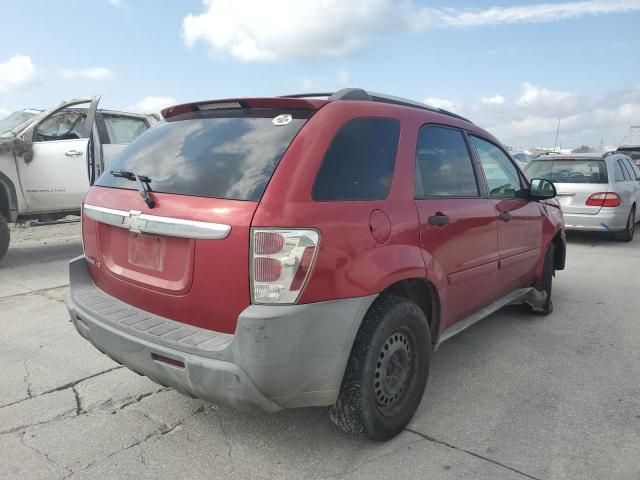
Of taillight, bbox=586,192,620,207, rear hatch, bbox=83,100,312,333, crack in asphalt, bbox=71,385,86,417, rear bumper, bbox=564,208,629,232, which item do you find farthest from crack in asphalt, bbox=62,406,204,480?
taillight, bbox=586,192,620,207

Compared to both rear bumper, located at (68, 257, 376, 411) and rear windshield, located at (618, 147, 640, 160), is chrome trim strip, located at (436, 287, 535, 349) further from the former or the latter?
rear windshield, located at (618, 147, 640, 160)

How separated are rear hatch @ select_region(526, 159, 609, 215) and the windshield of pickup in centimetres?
860

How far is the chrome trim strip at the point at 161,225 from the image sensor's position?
2.31 m

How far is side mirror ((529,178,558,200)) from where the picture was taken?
4.43 meters

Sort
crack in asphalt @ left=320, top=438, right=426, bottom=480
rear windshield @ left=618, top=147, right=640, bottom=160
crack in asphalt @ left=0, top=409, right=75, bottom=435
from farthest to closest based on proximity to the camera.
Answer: rear windshield @ left=618, top=147, right=640, bottom=160
crack in asphalt @ left=0, top=409, right=75, bottom=435
crack in asphalt @ left=320, top=438, right=426, bottom=480

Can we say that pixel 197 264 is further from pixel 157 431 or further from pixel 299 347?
pixel 157 431

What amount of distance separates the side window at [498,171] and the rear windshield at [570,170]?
5.70 metres

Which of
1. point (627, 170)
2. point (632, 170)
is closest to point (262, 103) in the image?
point (627, 170)

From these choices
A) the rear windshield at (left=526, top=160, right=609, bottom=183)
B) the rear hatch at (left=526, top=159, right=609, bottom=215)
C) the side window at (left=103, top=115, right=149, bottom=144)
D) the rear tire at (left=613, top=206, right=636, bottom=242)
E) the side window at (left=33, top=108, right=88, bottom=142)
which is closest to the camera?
the side window at (left=33, top=108, right=88, bottom=142)

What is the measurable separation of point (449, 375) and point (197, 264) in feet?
7.03

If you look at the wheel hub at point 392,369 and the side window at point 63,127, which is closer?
the wheel hub at point 392,369

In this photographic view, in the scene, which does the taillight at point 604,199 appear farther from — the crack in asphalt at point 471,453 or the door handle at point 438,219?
the crack in asphalt at point 471,453

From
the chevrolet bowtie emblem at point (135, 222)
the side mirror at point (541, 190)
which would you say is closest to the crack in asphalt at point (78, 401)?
the chevrolet bowtie emblem at point (135, 222)

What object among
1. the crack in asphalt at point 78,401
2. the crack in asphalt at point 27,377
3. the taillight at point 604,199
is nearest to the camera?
the crack in asphalt at point 78,401
